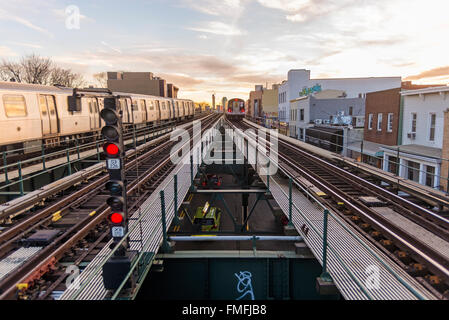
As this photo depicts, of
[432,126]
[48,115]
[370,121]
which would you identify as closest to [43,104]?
[48,115]

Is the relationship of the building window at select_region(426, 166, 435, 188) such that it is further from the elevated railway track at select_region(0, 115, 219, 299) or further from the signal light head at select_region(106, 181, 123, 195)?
the signal light head at select_region(106, 181, 123, 195)

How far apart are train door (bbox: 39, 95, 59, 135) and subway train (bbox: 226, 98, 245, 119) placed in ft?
121

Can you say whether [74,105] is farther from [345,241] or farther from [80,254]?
[345,241]

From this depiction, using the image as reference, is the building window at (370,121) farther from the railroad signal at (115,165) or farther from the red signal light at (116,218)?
the red signal light at (116,218)

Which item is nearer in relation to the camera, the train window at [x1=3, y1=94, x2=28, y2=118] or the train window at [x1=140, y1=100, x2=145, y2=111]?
the train window at [x1=3, y1=94, x2=28, y2=118]

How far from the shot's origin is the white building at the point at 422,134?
57.7 feet

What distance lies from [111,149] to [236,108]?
152ft

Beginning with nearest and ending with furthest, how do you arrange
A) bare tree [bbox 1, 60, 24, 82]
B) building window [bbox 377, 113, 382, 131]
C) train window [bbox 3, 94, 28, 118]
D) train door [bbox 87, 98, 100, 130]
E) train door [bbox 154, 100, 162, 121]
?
train window [bbox 3, 94, 28, 118] → train door [bbox 87, 98, 100, 130] → building window [bbox 377, 113, 382, 131] → train door [bbox 154, 100, 162, 121] → bare tree [bbox 1, 60, 24, 82]

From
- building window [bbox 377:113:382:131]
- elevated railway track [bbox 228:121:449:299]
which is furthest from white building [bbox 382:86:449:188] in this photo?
elevated railway track [bbox 228:121:449:299]

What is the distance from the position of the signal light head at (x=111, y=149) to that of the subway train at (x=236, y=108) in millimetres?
46197

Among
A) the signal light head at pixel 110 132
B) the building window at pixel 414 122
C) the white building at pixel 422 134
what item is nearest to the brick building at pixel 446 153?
the white building at pixel 422 134

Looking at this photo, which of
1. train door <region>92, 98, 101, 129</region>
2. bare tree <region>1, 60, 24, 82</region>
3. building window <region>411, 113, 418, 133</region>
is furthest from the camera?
bare tree <region>1, 60, 24, 82</region>

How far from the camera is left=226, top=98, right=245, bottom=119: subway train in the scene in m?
50.0
